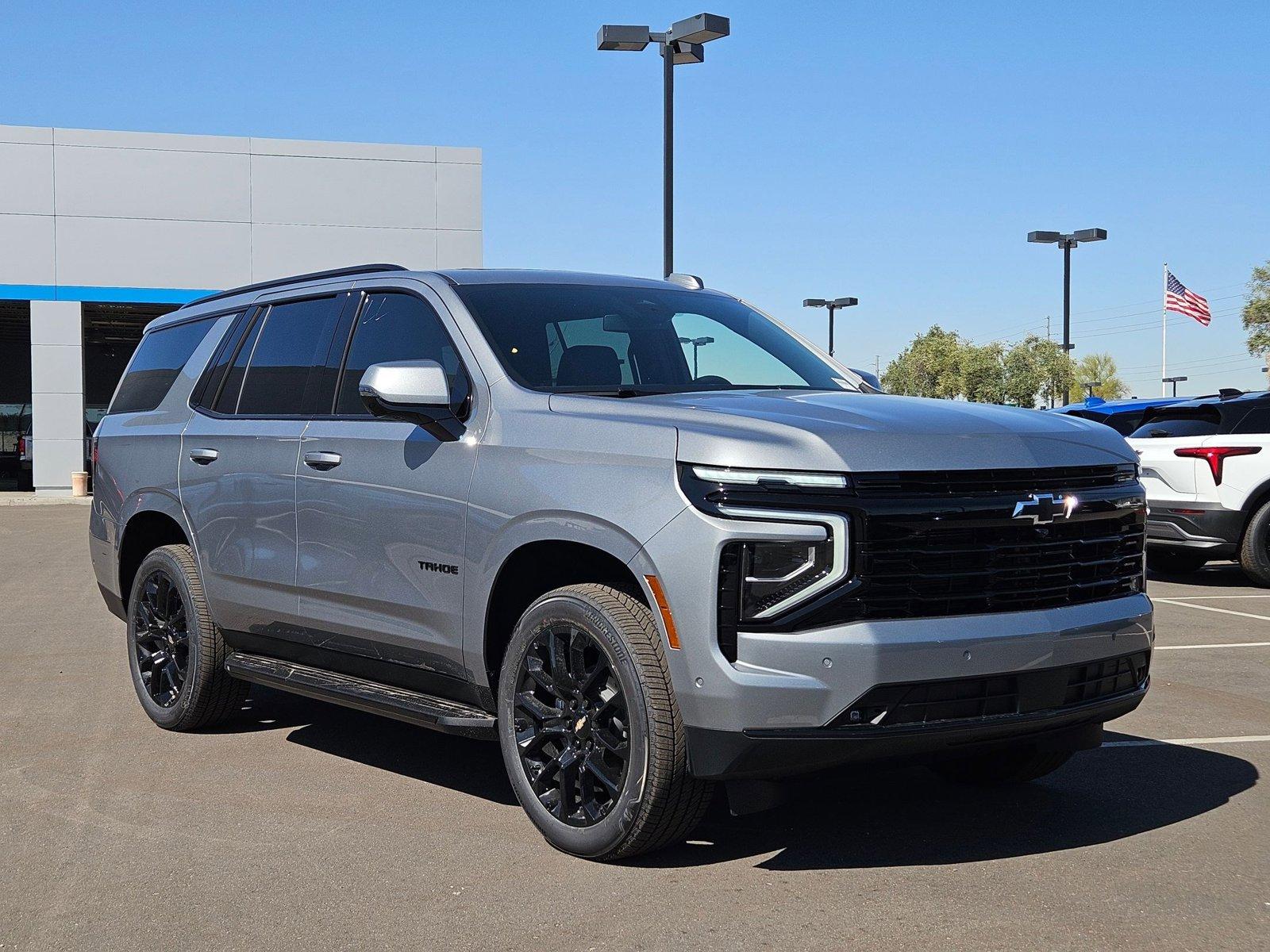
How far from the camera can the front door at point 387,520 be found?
16.2 feet

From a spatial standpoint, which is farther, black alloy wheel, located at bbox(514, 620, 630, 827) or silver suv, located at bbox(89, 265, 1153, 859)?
black alloy wheel, located at bbox(514, 620, 630, 827)

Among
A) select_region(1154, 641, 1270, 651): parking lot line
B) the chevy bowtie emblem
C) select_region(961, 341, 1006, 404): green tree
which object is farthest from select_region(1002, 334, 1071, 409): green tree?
the chevy bowtie emblem

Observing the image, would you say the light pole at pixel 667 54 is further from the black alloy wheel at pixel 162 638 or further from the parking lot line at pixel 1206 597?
the black alloy wheel at pixel 162 638

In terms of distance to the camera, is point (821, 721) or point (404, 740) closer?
point (821, 721)

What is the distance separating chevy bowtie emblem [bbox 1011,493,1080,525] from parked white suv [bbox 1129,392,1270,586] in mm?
8219

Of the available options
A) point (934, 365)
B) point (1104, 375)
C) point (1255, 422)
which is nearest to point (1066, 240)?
point (1255, 422)

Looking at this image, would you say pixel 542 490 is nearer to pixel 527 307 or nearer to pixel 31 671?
pixel 527 307

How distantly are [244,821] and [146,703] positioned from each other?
2024 mm

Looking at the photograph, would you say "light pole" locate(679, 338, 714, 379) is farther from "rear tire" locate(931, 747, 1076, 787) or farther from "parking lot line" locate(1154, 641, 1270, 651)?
"parking lot line" locate(1154, 641, 1270, 651)

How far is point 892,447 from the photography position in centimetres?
406

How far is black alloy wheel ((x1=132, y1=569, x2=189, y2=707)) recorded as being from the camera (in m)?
6.57

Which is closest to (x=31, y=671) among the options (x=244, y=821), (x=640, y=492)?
(x=244, y=821)

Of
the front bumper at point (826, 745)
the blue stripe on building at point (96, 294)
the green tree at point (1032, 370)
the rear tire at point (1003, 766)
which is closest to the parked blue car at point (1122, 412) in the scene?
the rear tire at point (1003, 766)

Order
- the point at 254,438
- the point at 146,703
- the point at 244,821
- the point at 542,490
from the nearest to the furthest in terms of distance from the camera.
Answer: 1. the point at 542,490
2. the point at 244,821
3. the point at 254,438
4. the point at 146,703
